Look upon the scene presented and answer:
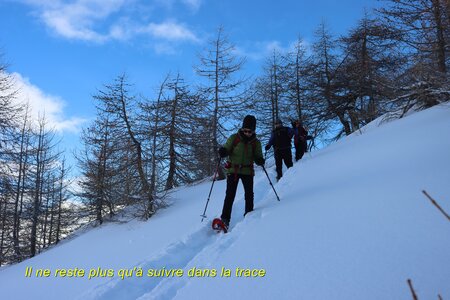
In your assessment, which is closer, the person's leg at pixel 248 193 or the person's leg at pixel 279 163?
the person's leg at pixel 248 193

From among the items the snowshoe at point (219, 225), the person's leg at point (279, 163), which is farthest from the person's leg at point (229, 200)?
the person's leg at point (279, 163)

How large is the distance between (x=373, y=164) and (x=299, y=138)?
6459 mm

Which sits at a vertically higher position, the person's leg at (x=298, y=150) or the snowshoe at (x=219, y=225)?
the person's leg at (x=298, y=150)

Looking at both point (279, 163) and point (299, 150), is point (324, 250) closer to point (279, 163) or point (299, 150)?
point (279, 163)

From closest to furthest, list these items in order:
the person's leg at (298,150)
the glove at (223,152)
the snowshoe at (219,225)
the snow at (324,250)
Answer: the snow at (324,250), the snowshoe at (219,225), the glove at (223,152), the person's leg at (298,150)

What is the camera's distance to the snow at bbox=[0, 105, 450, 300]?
7.92ft

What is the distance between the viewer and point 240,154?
20.4 feet

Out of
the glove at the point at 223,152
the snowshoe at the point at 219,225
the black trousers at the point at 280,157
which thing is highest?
the glove at the point at 223,152

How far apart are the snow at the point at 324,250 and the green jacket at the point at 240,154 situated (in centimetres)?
97

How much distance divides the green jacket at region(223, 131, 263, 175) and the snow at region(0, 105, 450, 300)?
97 centimetres

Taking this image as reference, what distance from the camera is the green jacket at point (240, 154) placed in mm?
6211

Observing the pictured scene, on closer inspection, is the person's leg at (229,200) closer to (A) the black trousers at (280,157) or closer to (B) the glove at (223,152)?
(B) the glove at (223,152)

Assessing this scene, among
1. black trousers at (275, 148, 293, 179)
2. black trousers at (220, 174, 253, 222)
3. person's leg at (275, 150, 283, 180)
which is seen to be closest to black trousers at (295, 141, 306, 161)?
black trousers at (275, 148, 293, 179)

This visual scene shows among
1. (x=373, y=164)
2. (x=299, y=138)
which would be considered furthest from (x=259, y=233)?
(x=299, y=138)
